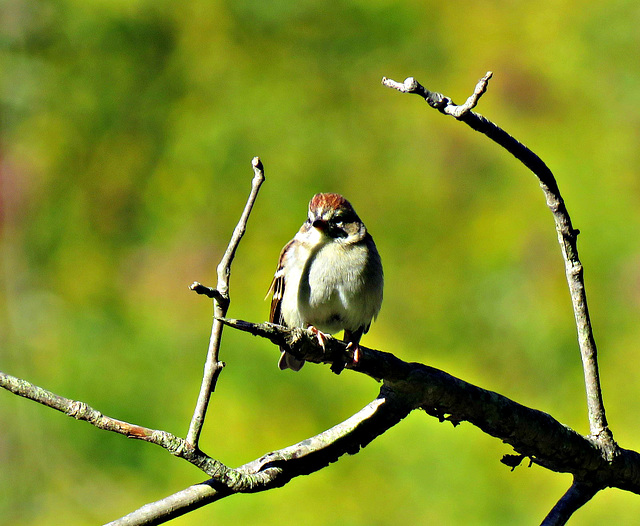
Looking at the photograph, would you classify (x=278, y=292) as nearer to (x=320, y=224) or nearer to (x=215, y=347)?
(x=320, y=224)

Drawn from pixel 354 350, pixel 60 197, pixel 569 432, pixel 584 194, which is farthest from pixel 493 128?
pixel 60 197

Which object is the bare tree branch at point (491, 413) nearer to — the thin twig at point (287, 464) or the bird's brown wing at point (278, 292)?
the thin twig at point (287, 464)

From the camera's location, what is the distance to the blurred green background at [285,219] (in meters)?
5.59

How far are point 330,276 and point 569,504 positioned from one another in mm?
1395

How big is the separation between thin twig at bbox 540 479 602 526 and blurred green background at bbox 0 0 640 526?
295 cm

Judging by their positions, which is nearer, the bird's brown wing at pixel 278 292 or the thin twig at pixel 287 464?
the thin twig at pixel 287 464

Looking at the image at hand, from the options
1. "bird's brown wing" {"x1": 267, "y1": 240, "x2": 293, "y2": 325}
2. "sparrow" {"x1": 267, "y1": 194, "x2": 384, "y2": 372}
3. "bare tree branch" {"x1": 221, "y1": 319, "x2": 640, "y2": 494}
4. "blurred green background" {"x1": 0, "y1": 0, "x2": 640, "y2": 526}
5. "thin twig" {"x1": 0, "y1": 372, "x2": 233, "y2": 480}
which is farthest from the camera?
"blurred green background" {"x1": 0, "y1": 0, "x2": 640, "y2": 526}

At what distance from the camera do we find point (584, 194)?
20.6ft

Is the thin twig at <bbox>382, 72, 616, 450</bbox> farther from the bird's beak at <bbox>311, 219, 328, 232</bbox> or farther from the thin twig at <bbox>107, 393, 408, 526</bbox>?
the bird's beak at <bbox>311, 219, 328, 232</bbox>

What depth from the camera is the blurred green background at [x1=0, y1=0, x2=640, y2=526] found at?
220 inches

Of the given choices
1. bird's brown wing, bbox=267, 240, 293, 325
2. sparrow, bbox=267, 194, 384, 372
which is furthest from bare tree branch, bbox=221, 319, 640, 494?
bird's brown wing, bbox=267, 240, 293, 325

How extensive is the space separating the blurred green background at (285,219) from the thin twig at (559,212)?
2.94 meters

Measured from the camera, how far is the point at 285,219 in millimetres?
6191

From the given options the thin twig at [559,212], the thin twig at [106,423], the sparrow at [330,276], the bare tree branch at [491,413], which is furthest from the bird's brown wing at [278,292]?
the thin twig at [106,423]
